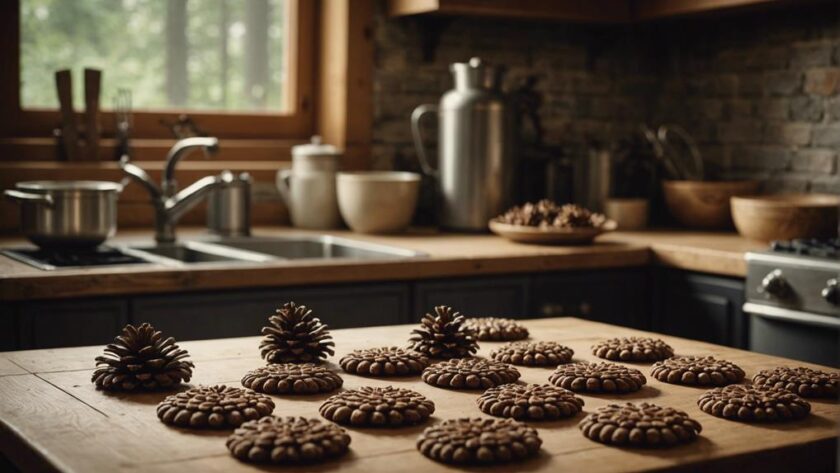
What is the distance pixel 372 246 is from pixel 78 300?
1077 millimetres

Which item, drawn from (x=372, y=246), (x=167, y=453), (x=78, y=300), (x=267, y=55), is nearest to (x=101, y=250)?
(x=78, y=300)

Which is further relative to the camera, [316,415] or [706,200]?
[706,200]

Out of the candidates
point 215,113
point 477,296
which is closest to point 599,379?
point 477,296

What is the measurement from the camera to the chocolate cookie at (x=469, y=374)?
64.7 inches

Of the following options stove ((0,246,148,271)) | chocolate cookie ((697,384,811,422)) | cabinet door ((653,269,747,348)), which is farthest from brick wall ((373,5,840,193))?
chocolate cookie ((697,384,811,422))

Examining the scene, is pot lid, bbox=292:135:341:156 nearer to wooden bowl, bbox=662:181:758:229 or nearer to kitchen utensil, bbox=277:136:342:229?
kitchen utensil, bbox=277:136:342:229

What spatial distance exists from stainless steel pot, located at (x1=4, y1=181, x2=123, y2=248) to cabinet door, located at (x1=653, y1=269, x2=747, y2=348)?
177cm

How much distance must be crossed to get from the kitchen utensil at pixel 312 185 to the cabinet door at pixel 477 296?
877 millimetres

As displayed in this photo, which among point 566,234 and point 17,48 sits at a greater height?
point 17,48

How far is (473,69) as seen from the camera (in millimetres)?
4012

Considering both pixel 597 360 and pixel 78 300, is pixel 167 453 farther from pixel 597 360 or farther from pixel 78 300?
pixel 78 300

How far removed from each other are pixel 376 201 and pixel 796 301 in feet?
4.76

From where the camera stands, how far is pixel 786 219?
3654 millimetres

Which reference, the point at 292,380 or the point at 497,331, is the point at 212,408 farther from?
the point at 497,331
